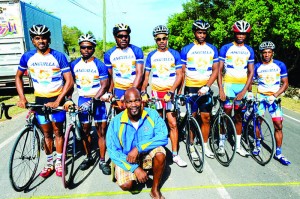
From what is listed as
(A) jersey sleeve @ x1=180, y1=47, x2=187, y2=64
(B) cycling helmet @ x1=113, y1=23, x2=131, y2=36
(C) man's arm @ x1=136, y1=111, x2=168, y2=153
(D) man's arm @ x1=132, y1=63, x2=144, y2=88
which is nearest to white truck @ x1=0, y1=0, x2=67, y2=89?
(B) cycling helmet @ x1=113, y1=23, x2=131, y2=36

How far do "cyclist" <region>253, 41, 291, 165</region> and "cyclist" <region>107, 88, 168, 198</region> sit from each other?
2434 millimetres

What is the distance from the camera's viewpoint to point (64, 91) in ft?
13.9

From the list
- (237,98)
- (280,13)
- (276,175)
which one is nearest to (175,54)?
(237,98)

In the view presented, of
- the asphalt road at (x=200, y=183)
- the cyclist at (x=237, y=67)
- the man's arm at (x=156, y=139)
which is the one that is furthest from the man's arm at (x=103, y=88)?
the cyclist at (x=237, y=67)

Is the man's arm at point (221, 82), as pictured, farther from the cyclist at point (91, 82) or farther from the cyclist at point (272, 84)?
the cyclist at point (91, 82)

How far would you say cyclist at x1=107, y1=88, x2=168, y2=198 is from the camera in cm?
351

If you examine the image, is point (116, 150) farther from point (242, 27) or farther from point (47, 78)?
point (242, 27)

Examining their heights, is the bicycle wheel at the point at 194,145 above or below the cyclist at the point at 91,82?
below

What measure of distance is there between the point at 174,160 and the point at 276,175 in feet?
6.02

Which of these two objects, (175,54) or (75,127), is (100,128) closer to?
(75,127)

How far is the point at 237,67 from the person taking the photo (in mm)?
4965

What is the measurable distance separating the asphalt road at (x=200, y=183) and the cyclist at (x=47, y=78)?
50 cm

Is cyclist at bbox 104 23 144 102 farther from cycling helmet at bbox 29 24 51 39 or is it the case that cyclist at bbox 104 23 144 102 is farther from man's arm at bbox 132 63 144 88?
cycling helmet at bbox 29 24 51 39

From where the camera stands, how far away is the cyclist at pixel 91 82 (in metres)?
4.41
